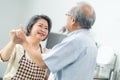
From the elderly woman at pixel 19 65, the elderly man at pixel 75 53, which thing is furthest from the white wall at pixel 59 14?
the elderly man at pixel 75 53

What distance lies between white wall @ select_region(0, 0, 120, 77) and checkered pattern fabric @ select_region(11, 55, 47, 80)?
1.19m

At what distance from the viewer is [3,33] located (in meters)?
4.16

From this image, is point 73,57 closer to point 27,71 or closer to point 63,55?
point 63,55

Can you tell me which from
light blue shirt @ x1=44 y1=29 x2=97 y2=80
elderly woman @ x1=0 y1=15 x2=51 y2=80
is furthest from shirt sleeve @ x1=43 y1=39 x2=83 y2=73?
elderly woman @ x1=0 y1=15 x2=51 y2=80

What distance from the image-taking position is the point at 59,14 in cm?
379

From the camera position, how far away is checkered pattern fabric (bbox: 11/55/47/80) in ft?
6.97

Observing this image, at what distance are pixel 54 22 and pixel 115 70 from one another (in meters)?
1.32

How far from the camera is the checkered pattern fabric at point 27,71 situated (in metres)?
2.12

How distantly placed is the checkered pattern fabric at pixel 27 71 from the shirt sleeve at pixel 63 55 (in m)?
0.56

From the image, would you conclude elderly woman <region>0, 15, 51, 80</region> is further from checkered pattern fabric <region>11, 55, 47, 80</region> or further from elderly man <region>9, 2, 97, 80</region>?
elderly man <region>9, 2, 97, 80</region>

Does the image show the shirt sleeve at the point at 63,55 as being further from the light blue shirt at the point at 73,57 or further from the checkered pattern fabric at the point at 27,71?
the checkered pattern fabric at the point at 27,71

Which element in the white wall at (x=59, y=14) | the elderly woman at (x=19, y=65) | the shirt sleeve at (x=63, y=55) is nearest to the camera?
the shirt sleeve at (x=63, y=55)

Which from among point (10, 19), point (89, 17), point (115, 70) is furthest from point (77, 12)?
point (10, 19)

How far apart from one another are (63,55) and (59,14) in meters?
2.23
